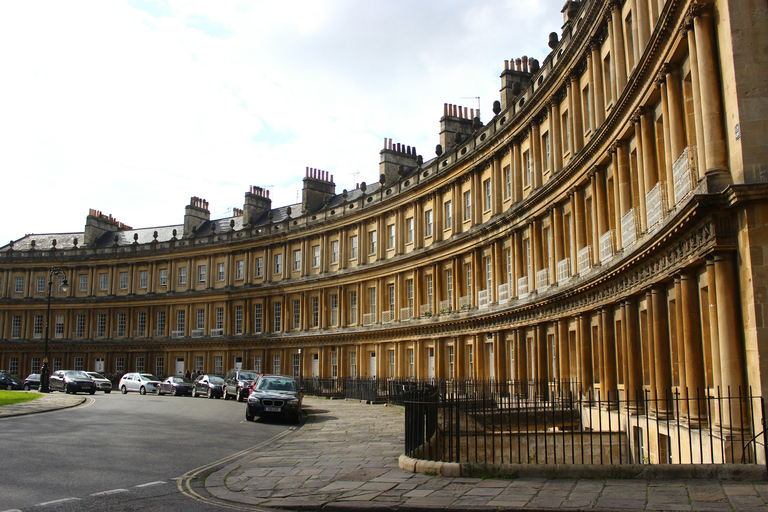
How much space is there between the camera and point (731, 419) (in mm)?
11719

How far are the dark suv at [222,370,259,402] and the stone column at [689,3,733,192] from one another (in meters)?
25.2

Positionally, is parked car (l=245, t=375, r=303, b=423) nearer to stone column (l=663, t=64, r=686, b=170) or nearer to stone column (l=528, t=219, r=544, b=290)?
stone column (l=528, t=219, r=544, b=290)

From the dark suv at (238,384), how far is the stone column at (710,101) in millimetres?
25217

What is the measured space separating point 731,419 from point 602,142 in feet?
35.5

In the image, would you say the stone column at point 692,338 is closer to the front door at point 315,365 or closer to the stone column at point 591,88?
the stone column at point 591,88

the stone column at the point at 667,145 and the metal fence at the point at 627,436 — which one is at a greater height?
the stone column at the point at 667,145

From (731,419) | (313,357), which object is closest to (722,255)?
(731,419)

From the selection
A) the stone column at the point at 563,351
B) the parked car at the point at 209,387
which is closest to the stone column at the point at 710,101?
the stone column at the point at 563,351

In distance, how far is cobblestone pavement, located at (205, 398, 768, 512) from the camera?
29.3 feet

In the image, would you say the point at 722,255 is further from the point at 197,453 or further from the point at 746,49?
the point at 197,453

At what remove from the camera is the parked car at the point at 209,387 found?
120 feet

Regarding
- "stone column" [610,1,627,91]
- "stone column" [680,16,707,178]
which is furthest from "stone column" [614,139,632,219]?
"stone column" [680,16,707,178]

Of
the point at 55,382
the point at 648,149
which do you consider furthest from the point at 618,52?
the point at 55,382

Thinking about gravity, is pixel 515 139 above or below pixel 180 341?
above
